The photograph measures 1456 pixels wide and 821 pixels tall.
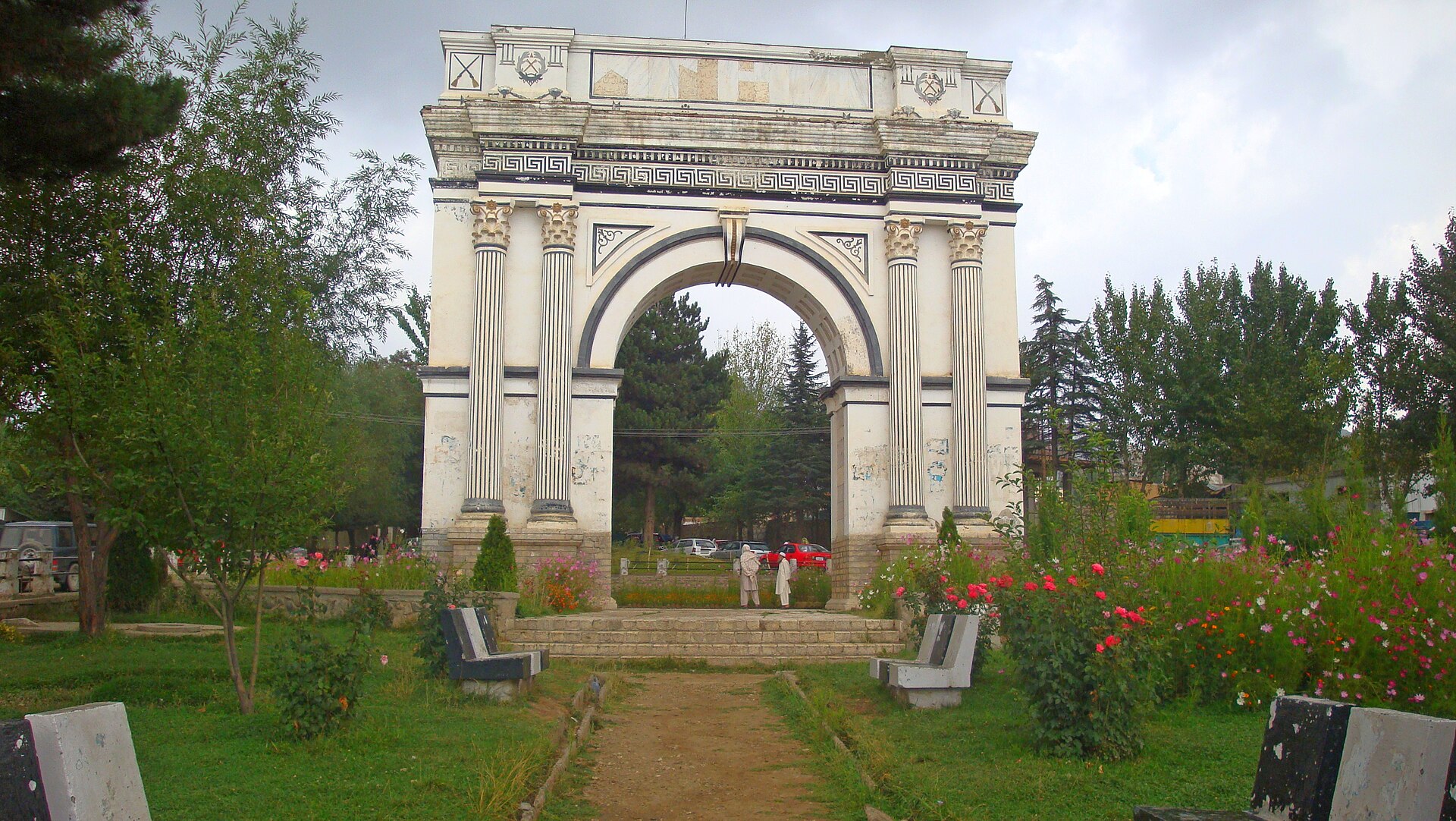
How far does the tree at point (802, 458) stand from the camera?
3747cm

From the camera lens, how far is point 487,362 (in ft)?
56.8

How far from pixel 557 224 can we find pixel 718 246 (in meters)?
2.72

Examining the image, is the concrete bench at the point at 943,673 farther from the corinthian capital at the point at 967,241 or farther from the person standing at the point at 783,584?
the corinthian capital at the point at 967,241

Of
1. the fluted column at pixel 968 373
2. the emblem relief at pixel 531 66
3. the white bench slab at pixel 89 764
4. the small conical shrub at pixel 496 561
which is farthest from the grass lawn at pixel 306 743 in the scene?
the emblem relief at pixel 531 66

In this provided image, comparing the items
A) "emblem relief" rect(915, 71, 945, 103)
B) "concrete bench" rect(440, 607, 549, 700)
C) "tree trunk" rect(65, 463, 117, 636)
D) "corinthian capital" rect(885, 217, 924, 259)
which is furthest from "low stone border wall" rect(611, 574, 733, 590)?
"concrete bench" rect(440, 607, 549, 700)

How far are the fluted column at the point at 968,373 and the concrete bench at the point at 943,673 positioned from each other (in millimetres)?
9038

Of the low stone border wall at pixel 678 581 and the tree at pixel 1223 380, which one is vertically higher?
the tree at pixel 1223 380

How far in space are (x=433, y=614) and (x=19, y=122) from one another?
15.9 feet

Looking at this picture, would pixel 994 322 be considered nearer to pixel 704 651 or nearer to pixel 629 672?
pixel 704 651

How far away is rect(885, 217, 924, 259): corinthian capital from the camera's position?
18375 millimetres

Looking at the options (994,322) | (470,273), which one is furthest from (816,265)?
(470,273)

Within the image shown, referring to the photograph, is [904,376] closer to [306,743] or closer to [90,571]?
[90,571]

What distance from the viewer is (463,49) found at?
60.1 feet

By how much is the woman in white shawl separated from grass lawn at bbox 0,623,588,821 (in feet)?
26.3
